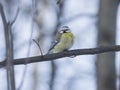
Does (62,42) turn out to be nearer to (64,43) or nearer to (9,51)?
(64,43)

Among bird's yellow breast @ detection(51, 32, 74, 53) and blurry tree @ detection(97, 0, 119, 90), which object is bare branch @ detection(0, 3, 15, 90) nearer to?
bird's yellow breast @ detection(51, 32, 74, 53)

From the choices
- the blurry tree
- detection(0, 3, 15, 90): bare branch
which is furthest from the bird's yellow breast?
detection(0, 3, 15, 90): bare branch

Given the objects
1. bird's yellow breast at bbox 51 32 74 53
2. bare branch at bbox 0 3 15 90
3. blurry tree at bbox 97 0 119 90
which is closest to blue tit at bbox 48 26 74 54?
bird's yellow breast at bbox 51 32 74 53

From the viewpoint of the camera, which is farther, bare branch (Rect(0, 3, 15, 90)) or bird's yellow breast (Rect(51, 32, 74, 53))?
bird's yellow breast (Rect(51, 32, 74, 53))

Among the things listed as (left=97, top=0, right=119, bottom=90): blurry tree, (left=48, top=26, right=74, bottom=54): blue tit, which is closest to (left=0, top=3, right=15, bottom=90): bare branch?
(left=48, top=26, right=74, bottom=54): blue tit

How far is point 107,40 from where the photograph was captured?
4.95 meters

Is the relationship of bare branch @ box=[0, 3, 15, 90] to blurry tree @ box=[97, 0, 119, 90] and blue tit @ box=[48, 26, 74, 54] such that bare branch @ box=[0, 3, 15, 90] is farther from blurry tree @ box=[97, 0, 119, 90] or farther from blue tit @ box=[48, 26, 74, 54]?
blurry tree @ box=[97, 0, 119, 90]

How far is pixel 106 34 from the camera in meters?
4.98

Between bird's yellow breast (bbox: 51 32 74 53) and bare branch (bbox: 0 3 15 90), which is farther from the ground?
bare branch (bbox: 0 3 15 90)

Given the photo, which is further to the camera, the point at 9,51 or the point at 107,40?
the point at 107,40

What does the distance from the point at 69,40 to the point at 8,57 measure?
3401 mm

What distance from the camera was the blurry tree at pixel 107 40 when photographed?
15.8 feet

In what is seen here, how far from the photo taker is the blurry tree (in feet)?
15.8

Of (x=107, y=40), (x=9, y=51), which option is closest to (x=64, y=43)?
(x=107, y=40)
